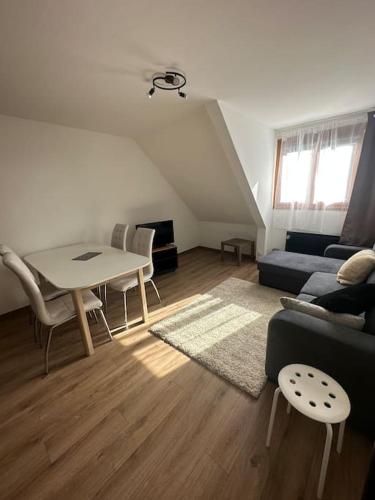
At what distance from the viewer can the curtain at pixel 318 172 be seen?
9.29 ft

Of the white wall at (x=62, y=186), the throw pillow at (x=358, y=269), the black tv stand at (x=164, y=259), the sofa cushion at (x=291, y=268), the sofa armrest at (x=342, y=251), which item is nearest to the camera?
the throw pillow at (x=358, y=269)

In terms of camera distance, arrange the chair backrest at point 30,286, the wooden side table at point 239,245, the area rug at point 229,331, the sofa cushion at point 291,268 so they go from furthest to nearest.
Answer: the wooden side table at point 239,245, the sofa cushion at point 291,268, the area rug at point 229,331, the chair backrest at point 30,286

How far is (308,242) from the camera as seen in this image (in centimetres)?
333

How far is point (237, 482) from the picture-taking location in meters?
1.02

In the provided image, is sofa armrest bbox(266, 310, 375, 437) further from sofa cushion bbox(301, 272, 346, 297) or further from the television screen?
the television screen

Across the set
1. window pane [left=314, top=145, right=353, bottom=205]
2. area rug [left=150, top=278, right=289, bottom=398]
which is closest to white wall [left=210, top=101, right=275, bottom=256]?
window pane [left=314, top=145, right=353, bottom=205]

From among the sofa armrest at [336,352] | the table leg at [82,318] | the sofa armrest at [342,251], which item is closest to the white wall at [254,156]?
the sofa armrest at [342,251]

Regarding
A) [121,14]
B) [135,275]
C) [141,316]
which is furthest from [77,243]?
[121,14]

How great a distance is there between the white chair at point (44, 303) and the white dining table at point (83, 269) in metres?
0.13

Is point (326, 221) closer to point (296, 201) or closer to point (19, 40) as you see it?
point (296, 201)

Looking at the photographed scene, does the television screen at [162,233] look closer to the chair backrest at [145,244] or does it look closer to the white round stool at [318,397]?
the chair backrest at [145,244]

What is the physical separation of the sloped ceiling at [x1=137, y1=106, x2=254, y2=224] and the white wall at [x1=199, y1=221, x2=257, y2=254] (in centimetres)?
16

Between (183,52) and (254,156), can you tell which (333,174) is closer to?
(254,156)

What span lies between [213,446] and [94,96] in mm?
2985
